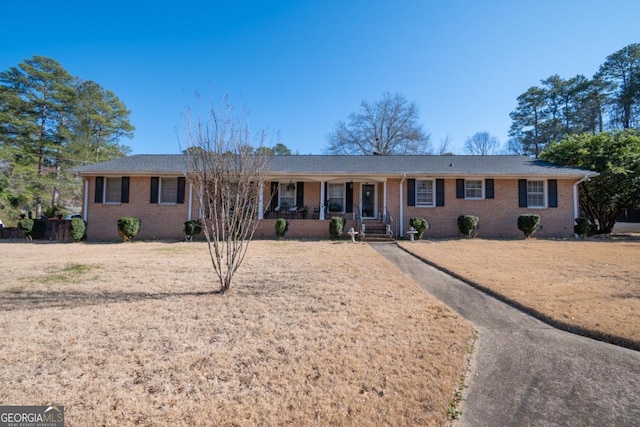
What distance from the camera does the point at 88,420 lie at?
201 cm

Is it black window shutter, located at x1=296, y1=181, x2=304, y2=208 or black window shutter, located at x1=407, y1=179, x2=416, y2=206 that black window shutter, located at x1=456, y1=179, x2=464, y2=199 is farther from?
black window shutter, located at x1=296, y1=181, x2=304, y2=208

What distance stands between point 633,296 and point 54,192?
111 ft

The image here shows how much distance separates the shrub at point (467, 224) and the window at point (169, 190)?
46.4ft

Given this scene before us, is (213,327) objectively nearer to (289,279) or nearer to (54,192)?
(289,279)

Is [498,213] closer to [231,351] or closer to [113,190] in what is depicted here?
[231,351]

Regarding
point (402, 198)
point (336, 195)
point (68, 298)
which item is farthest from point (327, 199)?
point (68, 298)

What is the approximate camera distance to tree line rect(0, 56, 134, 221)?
69.9 ft

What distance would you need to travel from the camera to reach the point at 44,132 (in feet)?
78.0

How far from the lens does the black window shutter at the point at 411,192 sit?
14.7 metres

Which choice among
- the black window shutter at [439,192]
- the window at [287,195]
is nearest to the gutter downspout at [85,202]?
the window at [287,195]

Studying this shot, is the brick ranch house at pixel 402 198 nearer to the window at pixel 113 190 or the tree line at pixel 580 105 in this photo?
the window at pixel 113 190

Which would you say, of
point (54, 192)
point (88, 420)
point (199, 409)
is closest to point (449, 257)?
point (199, 409)

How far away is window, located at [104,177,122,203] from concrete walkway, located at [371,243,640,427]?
16385 millimetres

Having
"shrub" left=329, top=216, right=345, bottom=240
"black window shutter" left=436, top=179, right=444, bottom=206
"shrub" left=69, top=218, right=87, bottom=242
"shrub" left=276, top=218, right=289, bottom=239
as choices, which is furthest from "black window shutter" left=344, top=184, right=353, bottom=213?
"shrub" left=69, top=218, right=87, bottom=242
